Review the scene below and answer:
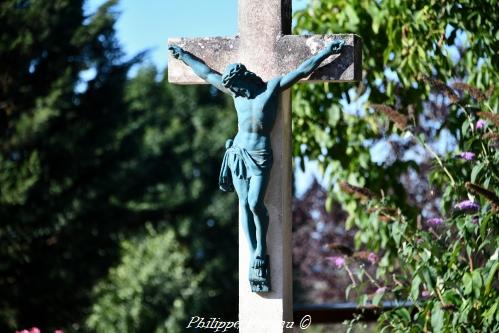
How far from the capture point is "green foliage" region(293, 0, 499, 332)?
570 centimetres

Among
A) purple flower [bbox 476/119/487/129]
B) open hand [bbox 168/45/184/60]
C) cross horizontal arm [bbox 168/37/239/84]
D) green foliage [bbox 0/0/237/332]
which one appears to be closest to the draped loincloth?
cross horizontal arm [bbox 168/37/239/84]

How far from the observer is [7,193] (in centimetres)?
1344

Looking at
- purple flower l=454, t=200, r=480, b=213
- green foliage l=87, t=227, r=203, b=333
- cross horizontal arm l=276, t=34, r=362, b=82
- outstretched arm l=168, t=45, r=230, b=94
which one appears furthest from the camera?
green foliage l=87, t=227, r=203, b=333

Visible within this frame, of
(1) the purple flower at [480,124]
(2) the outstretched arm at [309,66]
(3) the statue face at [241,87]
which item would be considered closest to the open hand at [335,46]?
(2) the outstretched arm at [309,66]

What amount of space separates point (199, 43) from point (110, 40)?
35.1ft

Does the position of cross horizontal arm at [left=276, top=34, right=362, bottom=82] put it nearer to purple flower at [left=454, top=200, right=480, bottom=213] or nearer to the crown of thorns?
the crown of thorns

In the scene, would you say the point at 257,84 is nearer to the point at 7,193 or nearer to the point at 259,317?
the point at 259,317

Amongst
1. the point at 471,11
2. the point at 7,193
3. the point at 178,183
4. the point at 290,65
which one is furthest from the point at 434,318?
the point at 178,183

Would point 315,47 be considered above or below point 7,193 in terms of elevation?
above

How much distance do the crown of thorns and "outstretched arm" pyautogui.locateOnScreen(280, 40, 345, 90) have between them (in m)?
0.21

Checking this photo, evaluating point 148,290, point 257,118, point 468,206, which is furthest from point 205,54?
point 148,290

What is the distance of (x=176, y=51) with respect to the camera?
548 centimetres

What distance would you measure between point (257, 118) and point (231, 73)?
24 centimetres

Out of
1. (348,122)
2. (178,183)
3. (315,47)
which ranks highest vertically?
(315,47)
